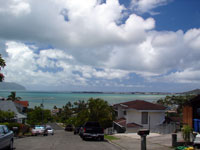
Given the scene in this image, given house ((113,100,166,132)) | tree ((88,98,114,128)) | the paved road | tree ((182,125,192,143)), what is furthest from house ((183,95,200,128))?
tree ((88,98,114,128))

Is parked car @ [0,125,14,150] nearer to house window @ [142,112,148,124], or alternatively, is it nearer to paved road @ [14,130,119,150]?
paved road @ [14,130,119,150]

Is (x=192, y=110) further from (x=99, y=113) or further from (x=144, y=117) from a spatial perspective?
Result: (x=99, y=113)

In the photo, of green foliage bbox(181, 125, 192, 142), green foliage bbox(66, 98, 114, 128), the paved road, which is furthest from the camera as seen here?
green foliage bbox(66, 98, 114, 128)

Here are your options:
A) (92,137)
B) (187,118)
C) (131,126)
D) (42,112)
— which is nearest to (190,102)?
(187,118)

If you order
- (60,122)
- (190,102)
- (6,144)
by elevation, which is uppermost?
(190,102)

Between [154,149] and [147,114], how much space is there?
24449 millimetres

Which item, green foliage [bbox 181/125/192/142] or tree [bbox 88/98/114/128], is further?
tree [bbox 88/98/114/128]

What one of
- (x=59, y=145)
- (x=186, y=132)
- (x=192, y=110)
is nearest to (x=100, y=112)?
(x=192, y=110)

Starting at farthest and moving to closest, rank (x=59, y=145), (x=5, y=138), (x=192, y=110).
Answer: (x=192, y=110)
(x=59, y=145)
(x=5, y=138)

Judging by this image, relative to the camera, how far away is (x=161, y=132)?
27.2 m

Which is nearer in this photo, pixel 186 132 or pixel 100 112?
pixel 186 132

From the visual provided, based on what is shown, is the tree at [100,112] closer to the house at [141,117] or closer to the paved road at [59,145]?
the house at [141,117]

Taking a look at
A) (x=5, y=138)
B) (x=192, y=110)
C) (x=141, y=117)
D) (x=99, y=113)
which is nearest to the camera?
(x=5, y=138)

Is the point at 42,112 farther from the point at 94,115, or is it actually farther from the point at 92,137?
the point at 92,137
